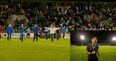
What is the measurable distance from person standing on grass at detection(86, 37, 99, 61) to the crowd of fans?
24.4m

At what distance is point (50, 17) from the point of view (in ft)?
136

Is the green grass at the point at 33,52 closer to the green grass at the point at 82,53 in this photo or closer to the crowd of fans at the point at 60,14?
the green grass at the point at 82,53

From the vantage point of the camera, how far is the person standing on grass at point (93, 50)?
42.8 ft

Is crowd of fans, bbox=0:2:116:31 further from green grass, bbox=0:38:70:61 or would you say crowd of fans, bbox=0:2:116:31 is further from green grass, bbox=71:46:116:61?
green grass, bbox=71:46:116:61

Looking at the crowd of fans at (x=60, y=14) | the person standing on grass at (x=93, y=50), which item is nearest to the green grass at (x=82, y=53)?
the person standing on grass at (x=93, y=50)

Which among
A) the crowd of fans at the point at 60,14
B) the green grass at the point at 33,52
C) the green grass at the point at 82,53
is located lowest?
the green grass at the point at 33,52

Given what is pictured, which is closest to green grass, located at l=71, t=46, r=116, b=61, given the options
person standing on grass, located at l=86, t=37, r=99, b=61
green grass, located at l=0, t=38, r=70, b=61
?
person standing on grass, located at l=86, t=37, r=99, b=61

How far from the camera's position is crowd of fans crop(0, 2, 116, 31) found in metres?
39.5

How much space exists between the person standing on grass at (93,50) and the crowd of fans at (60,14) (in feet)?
80.0

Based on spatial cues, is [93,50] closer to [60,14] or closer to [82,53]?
[82,53]

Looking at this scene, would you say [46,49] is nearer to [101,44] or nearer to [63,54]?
[63,54]

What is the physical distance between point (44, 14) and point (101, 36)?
95.4ft

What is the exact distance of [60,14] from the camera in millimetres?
41562

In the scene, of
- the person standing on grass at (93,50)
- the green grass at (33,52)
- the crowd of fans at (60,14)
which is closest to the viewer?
the person standing on grass at (93,50)
